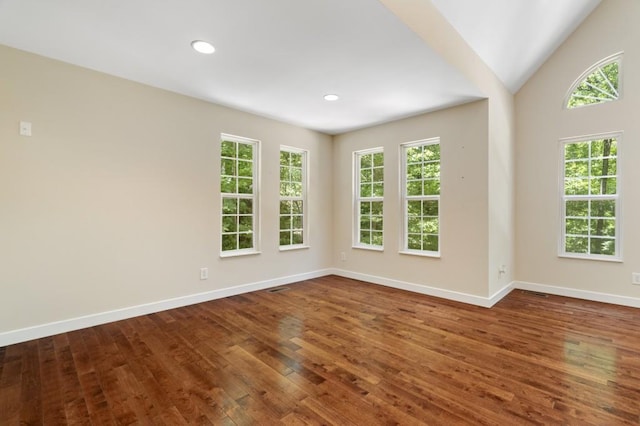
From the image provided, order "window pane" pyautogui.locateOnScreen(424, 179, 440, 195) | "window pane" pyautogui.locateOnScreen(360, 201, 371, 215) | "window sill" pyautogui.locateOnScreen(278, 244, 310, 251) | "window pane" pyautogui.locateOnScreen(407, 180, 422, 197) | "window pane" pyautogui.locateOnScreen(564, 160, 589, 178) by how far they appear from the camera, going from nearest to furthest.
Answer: "window pane" pyautogui.locateOnScreen(564, 160, 589, 178) → "window pane" pyautogui.locateOnScreen(424, 179, 440, 195) → "window pane" pyautogui.locateOnScreen(407, 180, 422, 197) → "window sill" pyautogui.locateOnScreen(278, 244, 310, 251) → "window pane" pyautogui.locateOnScreen(360, 201, 371, 215)

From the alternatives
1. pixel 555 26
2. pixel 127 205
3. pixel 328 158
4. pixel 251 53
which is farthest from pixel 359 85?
pixel 127 205

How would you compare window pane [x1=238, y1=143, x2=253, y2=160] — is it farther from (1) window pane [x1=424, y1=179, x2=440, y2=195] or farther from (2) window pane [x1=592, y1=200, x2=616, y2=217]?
(2) window pane [x1=592, y1=200, x2=616, y2=217]

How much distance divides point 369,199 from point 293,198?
1307mm

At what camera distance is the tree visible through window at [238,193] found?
4.16 m

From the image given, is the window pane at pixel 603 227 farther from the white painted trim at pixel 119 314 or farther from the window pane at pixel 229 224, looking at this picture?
the window pane at pixel 229 224

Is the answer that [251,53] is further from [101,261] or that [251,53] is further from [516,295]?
[516,295]

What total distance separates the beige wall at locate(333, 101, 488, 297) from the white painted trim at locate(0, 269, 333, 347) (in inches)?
75.9

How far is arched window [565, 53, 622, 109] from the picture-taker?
12.5ft

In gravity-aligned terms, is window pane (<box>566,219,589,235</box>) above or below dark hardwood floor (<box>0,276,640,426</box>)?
above

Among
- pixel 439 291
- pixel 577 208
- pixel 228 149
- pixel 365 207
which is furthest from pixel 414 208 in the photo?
pixel 228 149

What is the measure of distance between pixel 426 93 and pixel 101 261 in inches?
161

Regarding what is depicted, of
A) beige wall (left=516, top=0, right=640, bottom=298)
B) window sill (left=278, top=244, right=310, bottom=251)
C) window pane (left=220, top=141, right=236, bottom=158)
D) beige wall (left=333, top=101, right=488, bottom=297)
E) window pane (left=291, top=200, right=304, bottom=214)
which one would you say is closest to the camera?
beige wall (left=516, top=0, right=640, bottom=298)

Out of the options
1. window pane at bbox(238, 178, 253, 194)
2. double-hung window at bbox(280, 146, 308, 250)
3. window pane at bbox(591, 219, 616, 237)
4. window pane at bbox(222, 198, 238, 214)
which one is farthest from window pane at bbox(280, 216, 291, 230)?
window pane at bbox(591, 219, 616, 237)

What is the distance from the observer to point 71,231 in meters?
2.93
